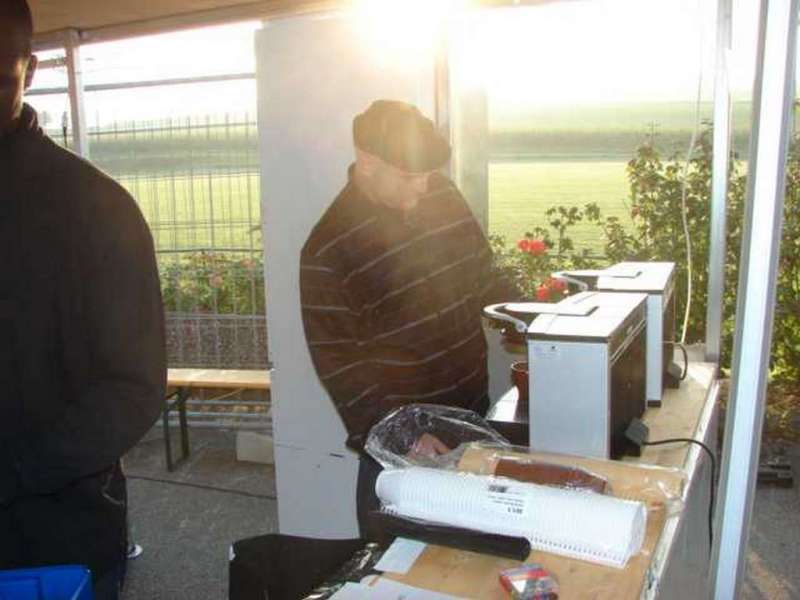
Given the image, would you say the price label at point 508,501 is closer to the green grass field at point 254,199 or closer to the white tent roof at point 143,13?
the white tent roof at point 143,13

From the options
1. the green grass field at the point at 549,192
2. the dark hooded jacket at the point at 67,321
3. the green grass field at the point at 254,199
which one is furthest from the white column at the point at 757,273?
the green grass field at the point at 549,192

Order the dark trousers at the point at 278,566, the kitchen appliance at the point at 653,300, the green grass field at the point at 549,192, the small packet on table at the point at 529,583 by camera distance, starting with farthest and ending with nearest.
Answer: the green grass field at the point at 549,192, the kitchen appliance at the point at 653,300, the dark trousers at the point at 278,566, the small packet on table at the point at 529,583

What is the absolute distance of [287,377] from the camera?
10.0 ft

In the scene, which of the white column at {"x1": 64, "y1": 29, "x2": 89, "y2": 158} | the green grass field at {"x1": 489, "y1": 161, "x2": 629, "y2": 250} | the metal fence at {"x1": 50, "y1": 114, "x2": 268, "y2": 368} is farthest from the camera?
the green grass field at {"x1": 489, "y1": 161, "x2": 629, "y2": 250}

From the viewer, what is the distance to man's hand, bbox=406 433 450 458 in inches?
60.0

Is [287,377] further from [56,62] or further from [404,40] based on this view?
[56,62]

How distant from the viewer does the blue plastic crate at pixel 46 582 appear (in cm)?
118

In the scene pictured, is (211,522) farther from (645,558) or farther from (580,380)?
(645,558)

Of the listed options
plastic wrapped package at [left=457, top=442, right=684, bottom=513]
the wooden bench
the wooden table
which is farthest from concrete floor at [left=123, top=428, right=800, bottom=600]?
plastic wrapped package at [left=457, top=442, right=684, bottom=513]

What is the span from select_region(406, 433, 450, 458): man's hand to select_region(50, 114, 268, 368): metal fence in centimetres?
279

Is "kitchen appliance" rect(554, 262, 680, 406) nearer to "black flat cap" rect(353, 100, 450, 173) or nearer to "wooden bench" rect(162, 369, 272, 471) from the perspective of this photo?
"black flat cap" rect(353, 100, 450, 173)

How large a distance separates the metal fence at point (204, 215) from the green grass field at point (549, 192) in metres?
1.33

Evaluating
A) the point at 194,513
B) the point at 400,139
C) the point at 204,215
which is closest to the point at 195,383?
the point at 194,513

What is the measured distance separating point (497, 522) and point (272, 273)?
1989mm
